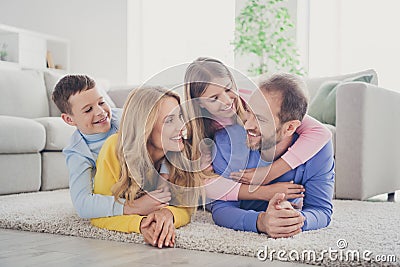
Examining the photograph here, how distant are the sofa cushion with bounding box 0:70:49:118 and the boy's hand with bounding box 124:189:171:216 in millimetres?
2043

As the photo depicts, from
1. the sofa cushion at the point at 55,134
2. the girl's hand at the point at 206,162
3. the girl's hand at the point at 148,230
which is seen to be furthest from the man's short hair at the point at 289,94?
the sofa cushion at the point at 55,134

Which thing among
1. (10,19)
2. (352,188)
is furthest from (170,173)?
(10,19)

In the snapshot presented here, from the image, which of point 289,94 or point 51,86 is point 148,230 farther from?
point 51,86

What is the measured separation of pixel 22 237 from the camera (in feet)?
5.79

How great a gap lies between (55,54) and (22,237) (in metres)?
4.23

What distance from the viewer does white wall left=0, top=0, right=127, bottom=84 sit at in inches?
220

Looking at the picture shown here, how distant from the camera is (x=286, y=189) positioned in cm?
176

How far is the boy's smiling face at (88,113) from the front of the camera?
1.95 metres

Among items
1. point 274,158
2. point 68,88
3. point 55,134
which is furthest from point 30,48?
point 274,158

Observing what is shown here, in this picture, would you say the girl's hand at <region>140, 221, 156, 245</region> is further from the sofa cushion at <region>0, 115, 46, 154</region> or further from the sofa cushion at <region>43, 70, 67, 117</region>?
the sofa cushion at <region>43, 70, 67, 117</region>

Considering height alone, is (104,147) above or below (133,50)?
below

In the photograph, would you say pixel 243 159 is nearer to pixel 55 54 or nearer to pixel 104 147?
pixel 104 147

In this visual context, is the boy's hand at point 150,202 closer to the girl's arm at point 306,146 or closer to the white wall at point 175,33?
the girl's arm at point 306,146

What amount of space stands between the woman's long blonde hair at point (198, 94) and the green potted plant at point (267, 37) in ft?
10.4
